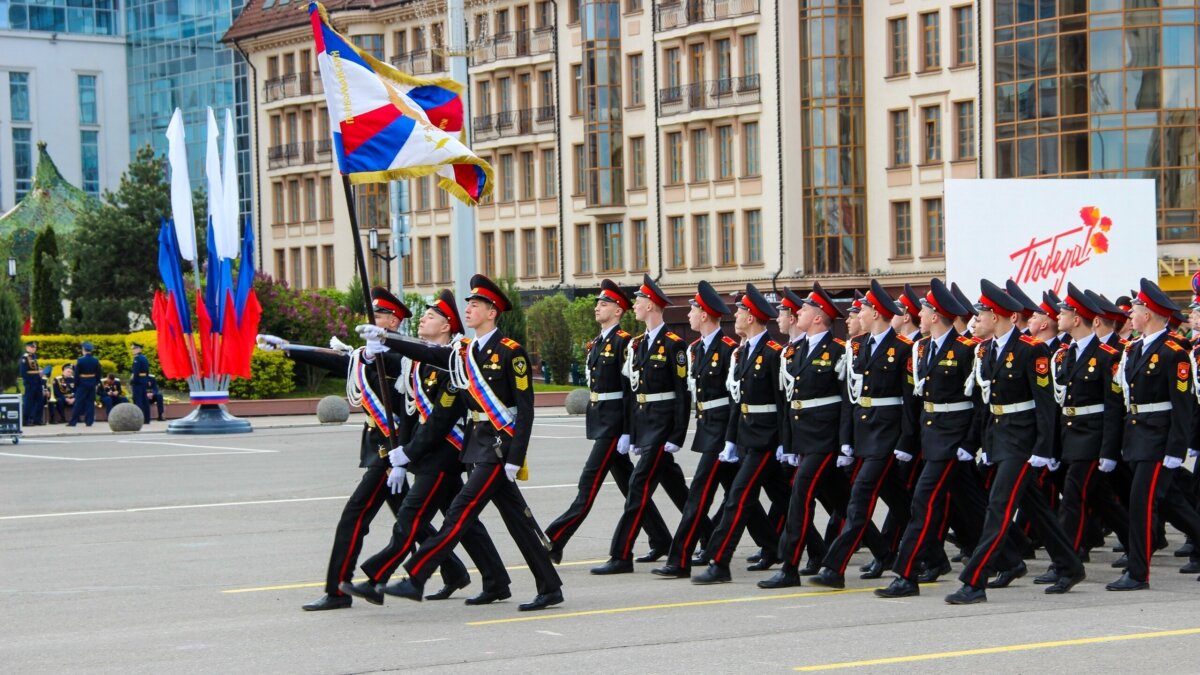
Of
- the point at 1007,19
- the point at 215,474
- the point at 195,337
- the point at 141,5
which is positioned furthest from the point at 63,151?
the point at 215,474

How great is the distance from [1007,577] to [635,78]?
53019 millimetres

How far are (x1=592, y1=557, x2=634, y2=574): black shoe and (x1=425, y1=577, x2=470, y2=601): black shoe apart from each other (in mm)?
1408

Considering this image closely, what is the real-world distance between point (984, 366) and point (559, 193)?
56131 millimetres

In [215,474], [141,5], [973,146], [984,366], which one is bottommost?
[215,474]

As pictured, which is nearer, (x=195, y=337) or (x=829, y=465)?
(x=829, y=465)

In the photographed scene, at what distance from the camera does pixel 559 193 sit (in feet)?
222

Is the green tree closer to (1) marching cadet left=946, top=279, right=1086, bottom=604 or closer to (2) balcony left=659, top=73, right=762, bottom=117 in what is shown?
(2) balcony left=659, top=73, right=762, bottom=117

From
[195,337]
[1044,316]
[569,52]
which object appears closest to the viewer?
[1044,316]

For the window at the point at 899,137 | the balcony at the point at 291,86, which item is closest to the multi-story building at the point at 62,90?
the balcony at the point at 291,86

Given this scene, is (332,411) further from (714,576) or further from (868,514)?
(868,514)

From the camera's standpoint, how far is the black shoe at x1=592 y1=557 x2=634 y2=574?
42.9 feet

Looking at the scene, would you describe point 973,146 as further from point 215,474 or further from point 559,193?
point 215,474

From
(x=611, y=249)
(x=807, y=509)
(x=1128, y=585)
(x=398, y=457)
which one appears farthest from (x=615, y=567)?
(x=611, y=249)

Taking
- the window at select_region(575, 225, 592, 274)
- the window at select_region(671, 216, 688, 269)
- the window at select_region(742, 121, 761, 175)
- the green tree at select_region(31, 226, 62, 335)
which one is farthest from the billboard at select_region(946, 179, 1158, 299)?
the window at select_region(575, 225, 592, 274)
